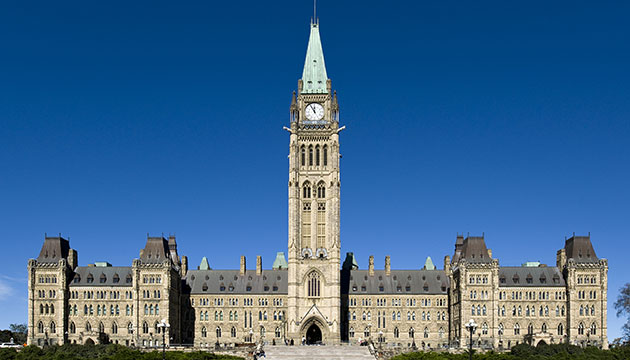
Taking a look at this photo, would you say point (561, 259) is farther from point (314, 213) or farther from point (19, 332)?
point (19, 332)

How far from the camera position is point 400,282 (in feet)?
504

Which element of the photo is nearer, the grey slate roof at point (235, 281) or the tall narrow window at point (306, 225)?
the tall narrow window at point (306, 225)

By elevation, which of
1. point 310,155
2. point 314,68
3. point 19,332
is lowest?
point 19,332

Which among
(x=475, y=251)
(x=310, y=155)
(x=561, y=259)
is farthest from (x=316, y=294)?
(x=561, y=259)

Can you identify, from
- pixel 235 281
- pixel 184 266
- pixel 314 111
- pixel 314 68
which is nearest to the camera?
pixel 314 111

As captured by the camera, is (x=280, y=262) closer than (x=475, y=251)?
No

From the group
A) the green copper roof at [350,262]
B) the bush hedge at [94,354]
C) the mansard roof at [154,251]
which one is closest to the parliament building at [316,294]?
the mansard roof at [154,251]

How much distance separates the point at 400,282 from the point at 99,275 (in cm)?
5156

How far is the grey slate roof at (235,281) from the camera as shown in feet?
500

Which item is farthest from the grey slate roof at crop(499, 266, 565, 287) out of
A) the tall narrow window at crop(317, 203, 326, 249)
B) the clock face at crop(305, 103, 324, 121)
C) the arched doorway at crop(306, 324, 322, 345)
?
the clock face at crop(305, 103, 324, 121)

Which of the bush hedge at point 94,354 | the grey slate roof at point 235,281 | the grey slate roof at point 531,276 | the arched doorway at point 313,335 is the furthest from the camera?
the grey slate roof at point 235,281

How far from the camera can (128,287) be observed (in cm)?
14225

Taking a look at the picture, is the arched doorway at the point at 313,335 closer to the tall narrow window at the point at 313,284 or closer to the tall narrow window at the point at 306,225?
the tall narrow window at the point at 313,284

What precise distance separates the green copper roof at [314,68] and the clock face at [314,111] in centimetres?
236
